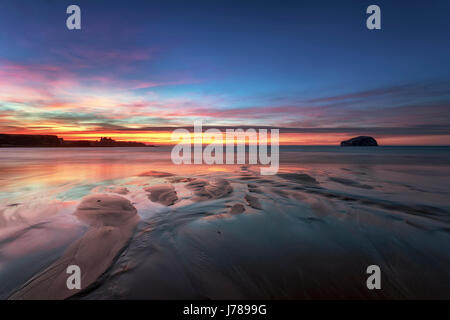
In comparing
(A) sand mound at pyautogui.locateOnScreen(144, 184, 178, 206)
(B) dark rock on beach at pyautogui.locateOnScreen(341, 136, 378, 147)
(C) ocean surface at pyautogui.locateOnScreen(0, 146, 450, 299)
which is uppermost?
(B) dark rock on beach at pyautogui.locateOnScreen(341, 136, 378, 147)

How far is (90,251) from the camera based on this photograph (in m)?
3.20

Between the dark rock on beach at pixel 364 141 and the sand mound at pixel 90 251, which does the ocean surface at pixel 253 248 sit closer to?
the sand mound at pixel 90 251

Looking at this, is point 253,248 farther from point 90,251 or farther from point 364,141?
point 364,141

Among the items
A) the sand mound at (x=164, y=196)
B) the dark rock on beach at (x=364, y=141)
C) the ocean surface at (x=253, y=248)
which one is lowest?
the ocean surface at (x=253, y=248)

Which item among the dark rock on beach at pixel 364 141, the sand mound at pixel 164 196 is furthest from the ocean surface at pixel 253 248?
the dark rock on beach at pixel 364 141

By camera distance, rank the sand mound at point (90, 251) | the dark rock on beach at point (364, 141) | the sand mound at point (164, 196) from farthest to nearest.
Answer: the dark rock on beach at point (364, 141) → the sand mound at point (164, 196) → the sand mound at point (90, 251)

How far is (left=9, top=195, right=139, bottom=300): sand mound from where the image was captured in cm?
235

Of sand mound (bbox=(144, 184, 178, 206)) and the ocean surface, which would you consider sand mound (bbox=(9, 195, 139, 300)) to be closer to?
the ocean surface

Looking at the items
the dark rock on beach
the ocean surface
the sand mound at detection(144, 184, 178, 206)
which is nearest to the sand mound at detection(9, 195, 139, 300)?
the ocean surface

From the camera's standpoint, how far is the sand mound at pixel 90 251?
235 cm

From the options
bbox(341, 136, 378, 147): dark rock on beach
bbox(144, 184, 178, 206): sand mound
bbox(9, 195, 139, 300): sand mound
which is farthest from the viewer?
bbox(341, 136, 378, 147): dark rock on beach
